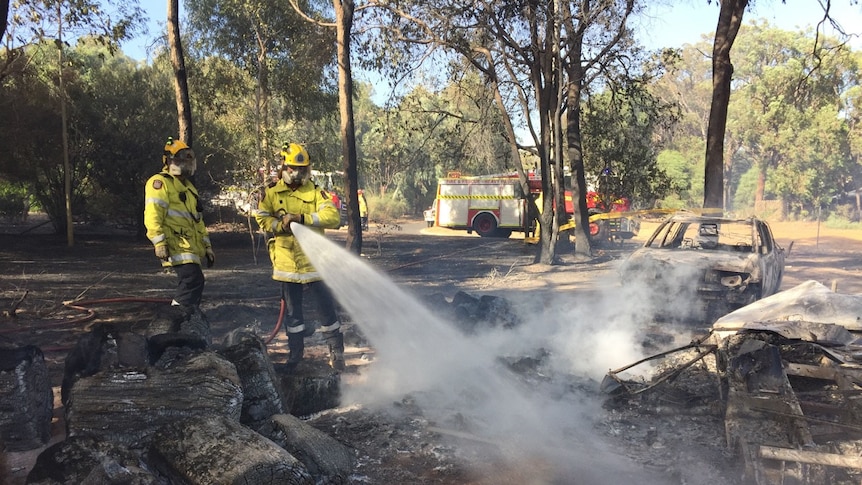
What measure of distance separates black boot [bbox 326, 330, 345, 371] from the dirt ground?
0.45 ft

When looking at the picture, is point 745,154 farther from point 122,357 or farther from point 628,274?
point 122,357

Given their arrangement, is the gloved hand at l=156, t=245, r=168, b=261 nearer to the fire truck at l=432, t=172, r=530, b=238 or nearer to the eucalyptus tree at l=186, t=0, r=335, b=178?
the eucalyptus tree at l=186, t=0, r=335, b=178

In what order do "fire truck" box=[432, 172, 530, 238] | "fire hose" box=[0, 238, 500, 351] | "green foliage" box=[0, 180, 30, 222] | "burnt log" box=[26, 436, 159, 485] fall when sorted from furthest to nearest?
"fire truck" box=[432, 172, 530, 238] → "green foliage" box=[0, 180, 30, 222] → "fire hose" box=[0, 238, 500, 351] → "burnt log" box=[26, 436, 159, 485]

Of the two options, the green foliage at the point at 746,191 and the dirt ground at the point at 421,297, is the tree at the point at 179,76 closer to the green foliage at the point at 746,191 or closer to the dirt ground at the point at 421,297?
the dirt ground at the point at 421,297

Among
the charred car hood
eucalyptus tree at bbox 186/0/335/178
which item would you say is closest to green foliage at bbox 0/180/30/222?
eucalyptus tree at bbox 186/0/335/178

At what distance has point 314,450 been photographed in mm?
3104

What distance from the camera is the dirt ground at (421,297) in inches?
133

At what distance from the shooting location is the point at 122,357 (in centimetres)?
370

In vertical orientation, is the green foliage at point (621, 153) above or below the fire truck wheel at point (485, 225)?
above

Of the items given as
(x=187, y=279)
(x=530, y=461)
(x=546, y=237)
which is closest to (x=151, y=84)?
(x=546, y=237)

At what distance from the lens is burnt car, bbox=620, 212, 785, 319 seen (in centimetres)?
659

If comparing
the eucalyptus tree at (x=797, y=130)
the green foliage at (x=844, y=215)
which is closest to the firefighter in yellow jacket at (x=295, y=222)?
the eucalyptus tree at (x=797, y=130)

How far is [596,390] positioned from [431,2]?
9.52m

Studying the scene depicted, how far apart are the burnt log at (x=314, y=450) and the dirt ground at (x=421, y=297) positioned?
136mm
